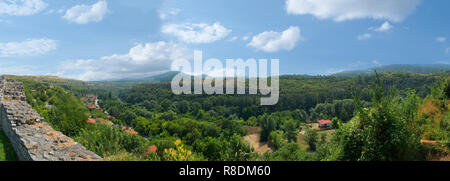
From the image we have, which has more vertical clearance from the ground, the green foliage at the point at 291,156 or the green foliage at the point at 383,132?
the green foliage at the point at 383,132

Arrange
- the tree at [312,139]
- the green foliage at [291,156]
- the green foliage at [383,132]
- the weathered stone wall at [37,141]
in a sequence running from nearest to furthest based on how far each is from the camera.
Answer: the weathered stone wall at [37,141], the green foliage at [383,132], the green foliage at [291,156], the tree at [312,139]

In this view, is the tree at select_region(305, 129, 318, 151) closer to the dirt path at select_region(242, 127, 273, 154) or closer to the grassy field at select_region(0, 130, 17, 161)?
the dirt path at select_region(242, 127, 273, 154)

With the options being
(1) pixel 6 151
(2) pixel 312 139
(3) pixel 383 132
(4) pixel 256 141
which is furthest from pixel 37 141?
(4) pixel 256 141

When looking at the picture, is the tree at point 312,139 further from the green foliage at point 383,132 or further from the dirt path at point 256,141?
the green foliage at point 383,132

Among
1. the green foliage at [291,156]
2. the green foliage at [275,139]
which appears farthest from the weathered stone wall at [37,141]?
the green foliage at [275,139]

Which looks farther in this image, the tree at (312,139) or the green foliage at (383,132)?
the tree at (312,139)

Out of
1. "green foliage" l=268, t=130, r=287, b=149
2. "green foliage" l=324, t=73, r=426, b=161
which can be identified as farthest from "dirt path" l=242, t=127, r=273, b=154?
"green foliage" l=324, t=73, r=426, b=161

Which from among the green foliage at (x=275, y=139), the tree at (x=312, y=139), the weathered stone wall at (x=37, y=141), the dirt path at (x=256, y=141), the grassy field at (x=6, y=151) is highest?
the weathered stone wall at (x=37, y=141)

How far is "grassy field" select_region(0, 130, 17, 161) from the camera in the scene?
6840 millimetres

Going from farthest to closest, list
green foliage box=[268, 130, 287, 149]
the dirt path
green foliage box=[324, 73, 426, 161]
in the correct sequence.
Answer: the dirt path, green foliage box=[268, 130, 287, 149], green foliage box=[324, 73, 426, 161]

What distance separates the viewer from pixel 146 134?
54.3 meters

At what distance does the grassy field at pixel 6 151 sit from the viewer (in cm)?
684

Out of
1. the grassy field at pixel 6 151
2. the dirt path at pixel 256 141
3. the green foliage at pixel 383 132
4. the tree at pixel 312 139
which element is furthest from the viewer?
the dirt path at pixel 256 141
